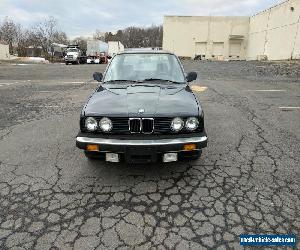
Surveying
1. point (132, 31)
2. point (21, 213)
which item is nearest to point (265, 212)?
point (21, 213)

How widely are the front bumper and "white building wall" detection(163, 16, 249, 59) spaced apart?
49.7 meters

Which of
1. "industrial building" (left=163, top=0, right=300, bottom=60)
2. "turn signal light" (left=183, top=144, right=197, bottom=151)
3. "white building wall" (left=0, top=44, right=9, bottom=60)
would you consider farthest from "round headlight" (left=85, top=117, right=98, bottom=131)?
"white building wall" (left=0, top=44, right=9, bottom=60)

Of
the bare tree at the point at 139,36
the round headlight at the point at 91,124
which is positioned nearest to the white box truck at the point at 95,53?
the round headlight at the point at 91,124

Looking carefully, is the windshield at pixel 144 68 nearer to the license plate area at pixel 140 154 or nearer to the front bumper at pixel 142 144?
the front bumper at pixel 142 144

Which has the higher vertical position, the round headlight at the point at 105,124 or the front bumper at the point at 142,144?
the round headlight at the point at 105,124

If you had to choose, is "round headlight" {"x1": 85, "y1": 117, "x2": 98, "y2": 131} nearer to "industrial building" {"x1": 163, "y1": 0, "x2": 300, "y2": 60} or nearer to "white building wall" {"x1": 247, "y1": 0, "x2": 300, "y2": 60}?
"white building wall" {"x1": 247, "y1": 0, "x2": 300, "y2": 60}

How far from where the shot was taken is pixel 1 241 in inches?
106

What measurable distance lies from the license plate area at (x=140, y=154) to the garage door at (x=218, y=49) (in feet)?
169

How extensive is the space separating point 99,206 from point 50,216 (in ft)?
1.77

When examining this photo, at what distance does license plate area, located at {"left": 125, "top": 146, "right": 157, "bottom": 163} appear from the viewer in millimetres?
3279

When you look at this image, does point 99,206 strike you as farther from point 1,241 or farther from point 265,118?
point 265,118

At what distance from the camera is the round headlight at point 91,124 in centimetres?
349

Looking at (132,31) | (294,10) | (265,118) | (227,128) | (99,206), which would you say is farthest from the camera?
(132,31)

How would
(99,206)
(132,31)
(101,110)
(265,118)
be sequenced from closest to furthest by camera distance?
(99,206)
(101,110)
(265,118)
(132,31)
